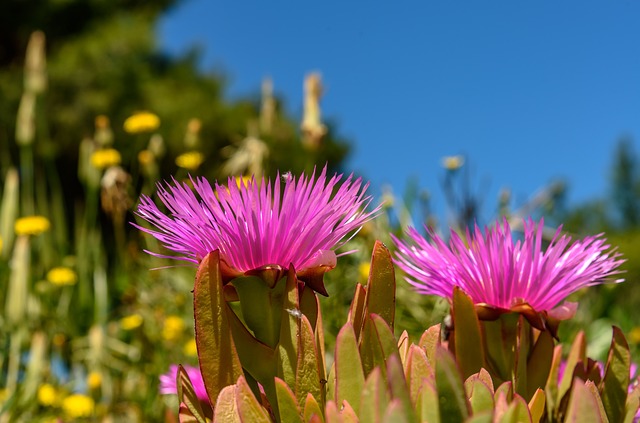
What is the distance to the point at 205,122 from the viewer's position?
8.44 metres

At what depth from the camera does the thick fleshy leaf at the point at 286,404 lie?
0.46m

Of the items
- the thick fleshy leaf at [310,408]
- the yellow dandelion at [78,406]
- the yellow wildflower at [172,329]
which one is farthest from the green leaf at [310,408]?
the yellow wildflower at [172,329]

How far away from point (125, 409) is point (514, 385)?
1.18 meters

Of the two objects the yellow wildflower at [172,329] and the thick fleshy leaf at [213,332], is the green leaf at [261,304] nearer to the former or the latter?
the thick fleshy leaf at [213,332]

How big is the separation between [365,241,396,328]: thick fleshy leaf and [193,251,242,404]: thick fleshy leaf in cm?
11

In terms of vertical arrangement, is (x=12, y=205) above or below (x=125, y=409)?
above

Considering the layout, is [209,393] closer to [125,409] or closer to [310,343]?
[310,343]

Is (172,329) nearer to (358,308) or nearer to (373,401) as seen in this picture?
(358,308)

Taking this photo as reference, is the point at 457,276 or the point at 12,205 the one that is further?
the point at 12,205

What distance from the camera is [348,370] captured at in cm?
46

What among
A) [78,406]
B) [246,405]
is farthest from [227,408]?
[78,406]

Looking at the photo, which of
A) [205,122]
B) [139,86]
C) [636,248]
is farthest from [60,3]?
[636,248]

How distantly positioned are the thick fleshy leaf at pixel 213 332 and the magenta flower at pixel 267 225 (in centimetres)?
3

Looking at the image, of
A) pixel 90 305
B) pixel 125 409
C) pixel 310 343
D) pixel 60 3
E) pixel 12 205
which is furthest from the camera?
pixel 60 3
